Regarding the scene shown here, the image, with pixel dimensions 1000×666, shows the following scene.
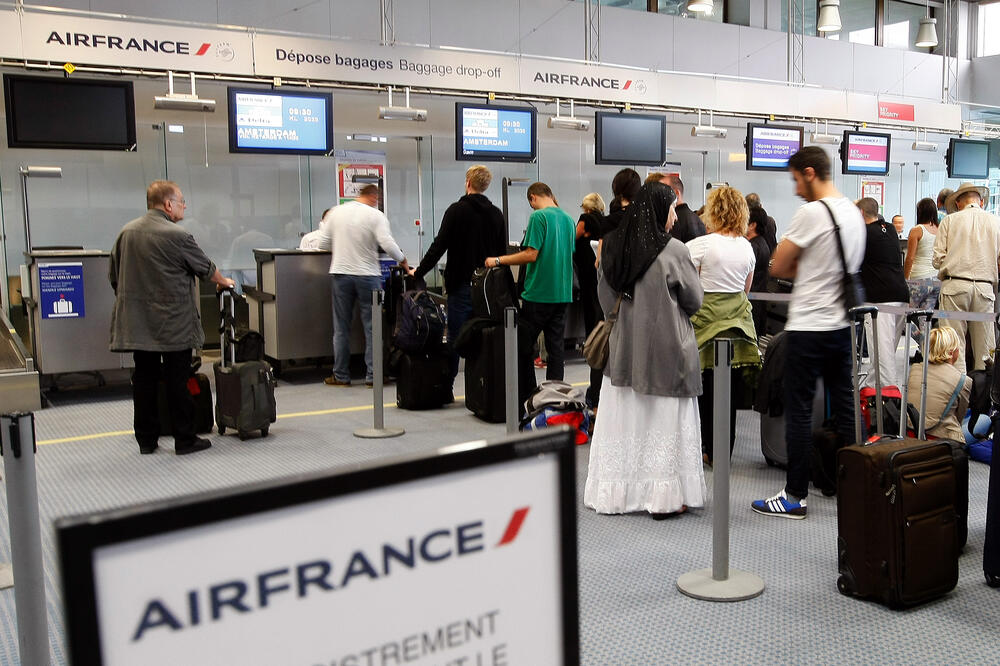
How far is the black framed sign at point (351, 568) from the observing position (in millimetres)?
723

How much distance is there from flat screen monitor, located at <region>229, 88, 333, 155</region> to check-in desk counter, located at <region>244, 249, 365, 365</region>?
1192 mm

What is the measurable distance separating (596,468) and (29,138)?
18.2 feet

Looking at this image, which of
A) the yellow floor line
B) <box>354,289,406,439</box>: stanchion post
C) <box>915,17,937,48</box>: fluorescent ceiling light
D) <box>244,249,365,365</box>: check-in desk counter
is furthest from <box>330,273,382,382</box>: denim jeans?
<box>915,17,937,48</box>: fluorescent ceiling light

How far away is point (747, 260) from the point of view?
15.1ft

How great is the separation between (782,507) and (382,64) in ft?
21.2

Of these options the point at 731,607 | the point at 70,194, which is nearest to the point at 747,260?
the point at 731,607

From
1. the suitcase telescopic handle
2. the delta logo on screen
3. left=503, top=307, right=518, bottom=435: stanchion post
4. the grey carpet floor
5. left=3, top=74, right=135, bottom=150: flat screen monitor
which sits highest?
the delta logo on screen

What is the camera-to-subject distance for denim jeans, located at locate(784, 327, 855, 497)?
12.4 feet

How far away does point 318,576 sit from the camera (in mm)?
830

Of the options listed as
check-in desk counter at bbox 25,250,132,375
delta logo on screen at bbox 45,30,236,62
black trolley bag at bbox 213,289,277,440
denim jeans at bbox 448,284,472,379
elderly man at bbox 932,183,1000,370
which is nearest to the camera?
black trolley bag at bbox 213,289,277,440

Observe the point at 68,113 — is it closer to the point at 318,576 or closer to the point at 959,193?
the point at 959,193

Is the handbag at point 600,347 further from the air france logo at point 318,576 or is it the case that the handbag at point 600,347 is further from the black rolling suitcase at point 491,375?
the air france logo at point 318,576

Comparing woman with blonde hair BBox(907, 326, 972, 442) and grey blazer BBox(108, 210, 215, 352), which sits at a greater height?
grey blazer BBox(108, 210, 215, 352)

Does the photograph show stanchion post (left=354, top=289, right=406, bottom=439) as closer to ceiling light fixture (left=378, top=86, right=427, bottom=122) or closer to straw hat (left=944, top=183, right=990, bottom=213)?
ceiling light fixture (left=378, top=86, right=427, bottom=122)
